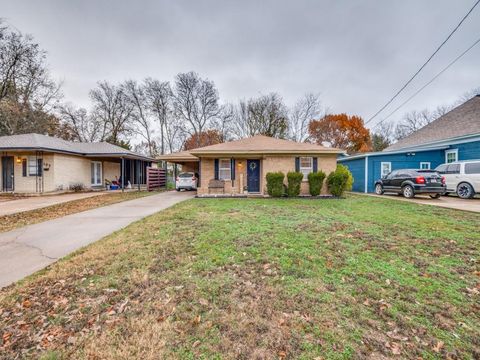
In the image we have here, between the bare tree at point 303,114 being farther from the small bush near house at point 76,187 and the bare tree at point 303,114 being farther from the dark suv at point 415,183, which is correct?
the small bush near house at point 76,187

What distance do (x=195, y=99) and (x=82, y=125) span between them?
54.1 feet

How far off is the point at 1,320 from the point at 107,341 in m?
1.38

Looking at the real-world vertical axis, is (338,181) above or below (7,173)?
below

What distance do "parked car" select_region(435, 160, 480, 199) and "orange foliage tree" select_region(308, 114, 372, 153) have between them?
21.1 meters

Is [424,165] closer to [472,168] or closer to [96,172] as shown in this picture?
[472,168]

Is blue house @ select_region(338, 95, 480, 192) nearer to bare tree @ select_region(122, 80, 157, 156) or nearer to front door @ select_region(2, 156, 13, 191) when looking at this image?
front door @ select_region(2, 156, 13, 191)

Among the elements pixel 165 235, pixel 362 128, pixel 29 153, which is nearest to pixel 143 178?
pixel 29 153

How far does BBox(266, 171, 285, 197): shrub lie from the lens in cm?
1210

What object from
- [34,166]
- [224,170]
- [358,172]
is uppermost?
[34,166]

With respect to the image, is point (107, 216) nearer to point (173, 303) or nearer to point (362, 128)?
point (173, 303)

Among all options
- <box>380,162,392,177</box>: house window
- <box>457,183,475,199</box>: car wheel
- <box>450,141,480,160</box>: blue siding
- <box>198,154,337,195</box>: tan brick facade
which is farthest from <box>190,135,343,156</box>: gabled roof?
<box>450,141,480,160</box>: blue siding

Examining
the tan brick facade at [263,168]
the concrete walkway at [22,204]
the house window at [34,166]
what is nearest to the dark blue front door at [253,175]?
the tan brick facade at [263,168]

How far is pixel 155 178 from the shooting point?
1828 cm

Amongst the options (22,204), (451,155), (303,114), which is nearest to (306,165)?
(451,155)
